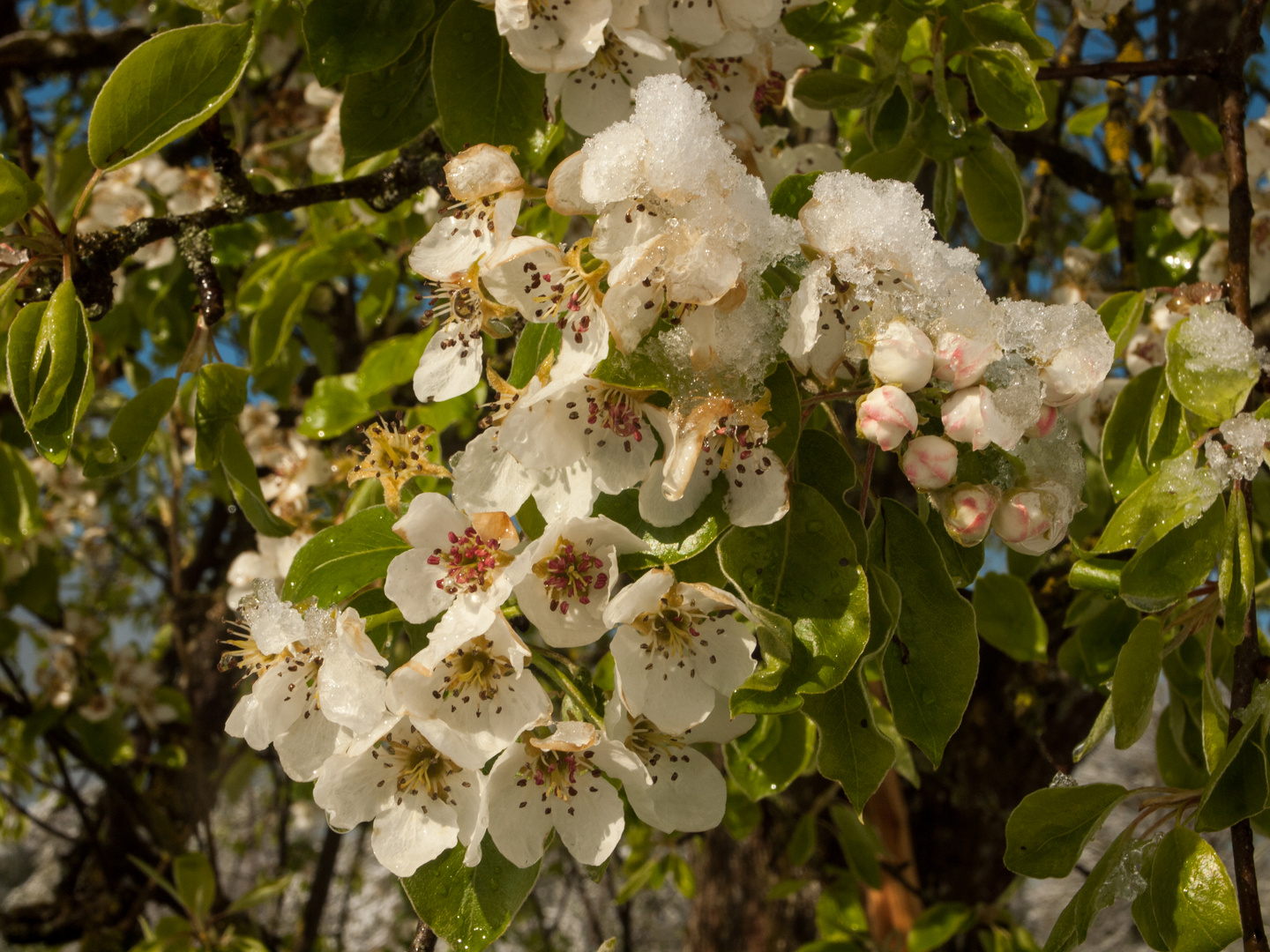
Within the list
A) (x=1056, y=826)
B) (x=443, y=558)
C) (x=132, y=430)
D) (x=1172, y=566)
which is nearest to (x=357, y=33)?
(x=132, y=430)

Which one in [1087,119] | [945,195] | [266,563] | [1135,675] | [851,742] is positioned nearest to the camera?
[851,742]

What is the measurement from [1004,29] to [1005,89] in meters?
0.06

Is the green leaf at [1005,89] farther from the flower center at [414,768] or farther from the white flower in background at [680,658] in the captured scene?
the flower center at [414,768]

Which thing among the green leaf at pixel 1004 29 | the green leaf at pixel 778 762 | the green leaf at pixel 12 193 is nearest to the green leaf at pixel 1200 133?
the green leaf at pixel 1004 29

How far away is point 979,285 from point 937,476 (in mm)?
139

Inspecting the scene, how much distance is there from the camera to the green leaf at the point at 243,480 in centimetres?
100

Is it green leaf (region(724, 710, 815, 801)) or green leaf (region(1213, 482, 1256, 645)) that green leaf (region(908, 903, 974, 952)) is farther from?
green leaf (region(1213, 482, 1256, 645))

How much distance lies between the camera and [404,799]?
2.49ft

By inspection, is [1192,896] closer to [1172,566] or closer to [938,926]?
[1172,566]

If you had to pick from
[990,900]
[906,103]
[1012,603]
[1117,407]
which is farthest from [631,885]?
[906,103]

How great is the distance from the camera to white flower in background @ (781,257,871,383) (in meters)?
0.67

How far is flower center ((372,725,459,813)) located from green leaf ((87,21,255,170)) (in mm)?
579

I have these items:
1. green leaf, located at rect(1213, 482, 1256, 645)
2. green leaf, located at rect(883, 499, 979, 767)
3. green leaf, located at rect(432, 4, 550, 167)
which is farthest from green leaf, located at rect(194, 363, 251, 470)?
green leaf, located at rect(1213, 482, 1256, 645)

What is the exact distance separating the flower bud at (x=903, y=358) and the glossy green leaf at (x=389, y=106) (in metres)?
0.66
